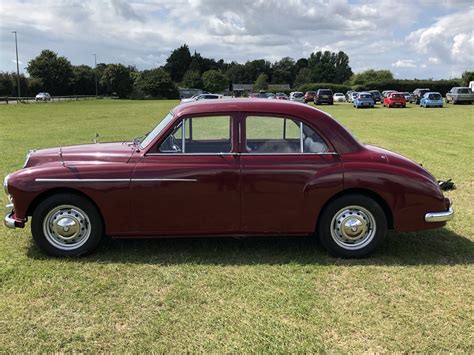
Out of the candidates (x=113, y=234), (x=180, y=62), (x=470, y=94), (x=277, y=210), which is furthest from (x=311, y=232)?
(x=180, y=62)

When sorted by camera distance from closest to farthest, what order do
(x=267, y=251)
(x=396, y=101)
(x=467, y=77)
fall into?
(x=267, y=251), (x=396, y=101), (x=467, y=77)

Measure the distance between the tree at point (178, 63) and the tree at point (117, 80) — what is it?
201 ft

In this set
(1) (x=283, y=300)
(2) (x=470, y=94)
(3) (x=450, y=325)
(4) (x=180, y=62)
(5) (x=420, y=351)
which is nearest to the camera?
(5) (x=420, y=351)

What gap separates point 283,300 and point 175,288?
1005mm

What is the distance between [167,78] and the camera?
110m

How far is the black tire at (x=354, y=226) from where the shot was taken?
4.95 m

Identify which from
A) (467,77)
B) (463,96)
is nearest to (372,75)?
(467,77)

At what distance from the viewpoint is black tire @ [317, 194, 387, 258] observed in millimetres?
4945

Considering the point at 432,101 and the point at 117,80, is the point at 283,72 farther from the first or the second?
the point at 432,101

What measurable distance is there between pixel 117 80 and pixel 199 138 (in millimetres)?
101995

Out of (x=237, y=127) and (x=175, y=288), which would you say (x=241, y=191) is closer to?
(x=237, y=127)

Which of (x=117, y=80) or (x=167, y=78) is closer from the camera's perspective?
(x=117, y=80)

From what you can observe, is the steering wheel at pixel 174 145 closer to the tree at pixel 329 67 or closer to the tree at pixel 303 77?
the tree at pixel 329 67

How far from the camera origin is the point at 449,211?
5082 millimetres
